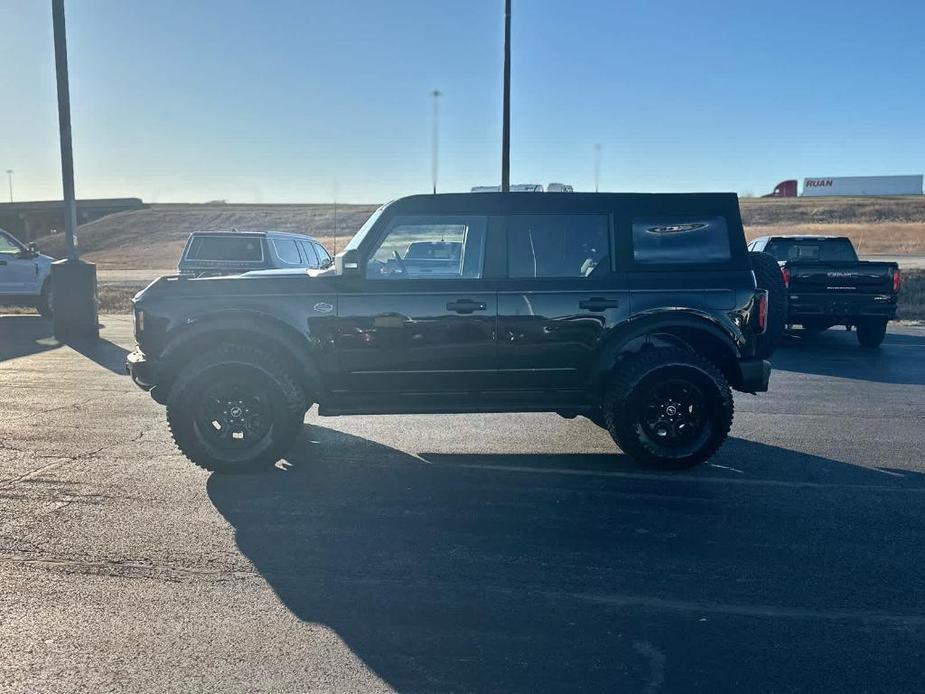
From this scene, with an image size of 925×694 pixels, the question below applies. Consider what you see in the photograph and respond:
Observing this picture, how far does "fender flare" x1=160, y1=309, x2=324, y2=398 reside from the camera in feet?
20.2

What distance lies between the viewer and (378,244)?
627cm

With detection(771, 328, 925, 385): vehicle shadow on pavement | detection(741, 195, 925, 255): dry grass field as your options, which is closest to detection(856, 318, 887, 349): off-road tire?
detection(771, 328, 925, 385): vehicle shadow on pavement

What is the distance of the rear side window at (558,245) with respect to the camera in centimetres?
635

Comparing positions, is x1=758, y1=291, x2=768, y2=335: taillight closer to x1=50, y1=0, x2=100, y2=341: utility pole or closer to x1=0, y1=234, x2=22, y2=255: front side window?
x1=50, y1=0, x2=100, y2=341: utility pole

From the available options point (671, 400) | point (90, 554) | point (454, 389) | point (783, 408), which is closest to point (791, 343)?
point (783, 408)

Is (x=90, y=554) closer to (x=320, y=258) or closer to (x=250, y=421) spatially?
(x=250, y=421)

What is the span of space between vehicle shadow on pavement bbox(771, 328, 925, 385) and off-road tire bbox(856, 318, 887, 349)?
0.48ft

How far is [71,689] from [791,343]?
1298 cm

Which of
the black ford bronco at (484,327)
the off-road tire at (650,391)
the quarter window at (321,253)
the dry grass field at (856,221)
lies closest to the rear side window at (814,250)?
the quarter window at (321,253)

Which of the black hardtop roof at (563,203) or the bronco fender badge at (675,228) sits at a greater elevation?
Answer: the black hardtop roof at (563,203)

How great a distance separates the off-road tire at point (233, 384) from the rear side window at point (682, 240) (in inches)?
114

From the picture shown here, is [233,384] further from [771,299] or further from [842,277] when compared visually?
[842,277]

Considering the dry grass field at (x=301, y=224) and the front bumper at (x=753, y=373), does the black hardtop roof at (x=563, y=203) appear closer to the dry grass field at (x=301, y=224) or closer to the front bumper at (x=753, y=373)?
the front bumper at (x=753, y=373)

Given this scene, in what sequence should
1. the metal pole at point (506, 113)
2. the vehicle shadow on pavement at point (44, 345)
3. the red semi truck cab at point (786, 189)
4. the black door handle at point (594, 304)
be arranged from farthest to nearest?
1. the red semi truck cab at point (786, 189)
2. the metal pole at point (506, 113)
3. the vehicle shadow on pavement at point (44, 345)
4. the black door handle at point (594, 304)
